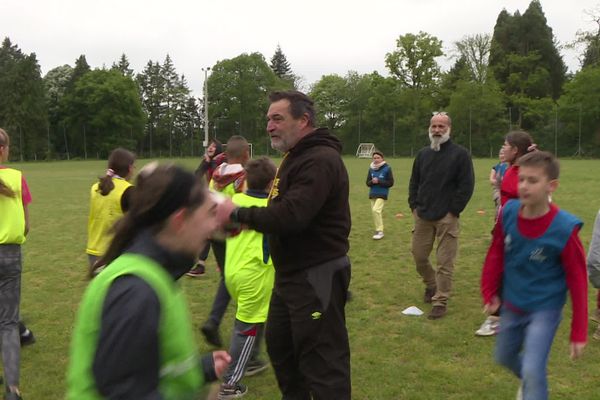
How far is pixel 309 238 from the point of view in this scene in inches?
132

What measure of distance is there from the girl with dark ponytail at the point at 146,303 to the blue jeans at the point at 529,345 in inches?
90.5

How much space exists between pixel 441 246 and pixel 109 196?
3607 millimetres

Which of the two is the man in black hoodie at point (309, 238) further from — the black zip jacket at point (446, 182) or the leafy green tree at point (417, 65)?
the leafy green tree at point (417, 65)

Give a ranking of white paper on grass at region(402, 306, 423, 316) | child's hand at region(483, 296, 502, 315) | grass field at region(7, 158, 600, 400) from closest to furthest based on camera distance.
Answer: child's hand at region(483, 296, 502, 315) → grass field at region(7, 158, 600, 400) → white paper on grass at region(402, 306, 423, 316)

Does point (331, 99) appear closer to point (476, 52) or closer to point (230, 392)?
point (476, 52)

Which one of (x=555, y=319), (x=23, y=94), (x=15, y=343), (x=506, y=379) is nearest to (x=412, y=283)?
(x=506, y=379)

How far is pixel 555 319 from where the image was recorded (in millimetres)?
3475

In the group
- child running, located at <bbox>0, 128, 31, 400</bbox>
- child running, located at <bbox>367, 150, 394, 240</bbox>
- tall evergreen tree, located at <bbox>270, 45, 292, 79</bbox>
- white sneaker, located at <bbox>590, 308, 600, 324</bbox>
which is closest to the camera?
child running, located at <bbox>0, 128, 31, 400</bbox>

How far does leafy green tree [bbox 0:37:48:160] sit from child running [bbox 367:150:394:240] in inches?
2330

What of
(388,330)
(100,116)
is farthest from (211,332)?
(100,116)

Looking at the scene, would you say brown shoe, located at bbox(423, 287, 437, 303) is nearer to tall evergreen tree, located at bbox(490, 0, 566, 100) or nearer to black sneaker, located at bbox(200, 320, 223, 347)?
black sneaker, located at bbox(200, 320, 223, 347)

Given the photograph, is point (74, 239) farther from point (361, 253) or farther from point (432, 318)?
point (432, 318)

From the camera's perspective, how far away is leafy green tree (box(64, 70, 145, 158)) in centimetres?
6675

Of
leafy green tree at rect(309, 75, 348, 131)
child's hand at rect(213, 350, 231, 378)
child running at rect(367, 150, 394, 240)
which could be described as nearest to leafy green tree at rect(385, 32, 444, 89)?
leafy green tree at rect(309, 75, 348, 131)
